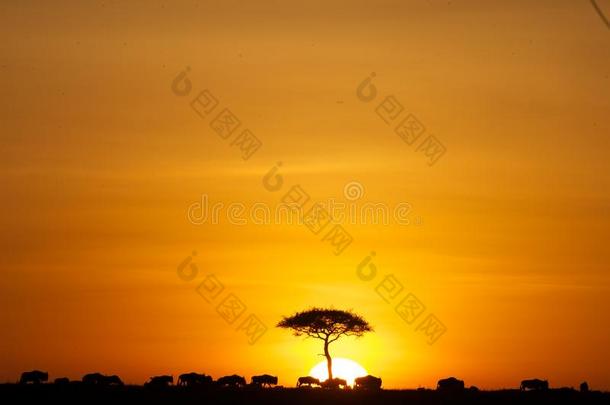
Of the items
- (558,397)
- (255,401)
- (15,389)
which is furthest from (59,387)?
(558,397)

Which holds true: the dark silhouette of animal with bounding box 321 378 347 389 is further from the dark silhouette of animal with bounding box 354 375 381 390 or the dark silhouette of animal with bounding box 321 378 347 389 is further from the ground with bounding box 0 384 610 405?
the ground with bounding box 0 384 610 405

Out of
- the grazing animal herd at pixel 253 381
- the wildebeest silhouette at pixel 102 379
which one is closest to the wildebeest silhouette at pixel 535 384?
the grazing animal herd at pixel 253 381

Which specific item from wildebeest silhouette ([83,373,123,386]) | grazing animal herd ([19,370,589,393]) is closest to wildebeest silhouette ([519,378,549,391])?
grazing animal herd ([19,370,589,393])

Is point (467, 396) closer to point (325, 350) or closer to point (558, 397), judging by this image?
point (558, 397)

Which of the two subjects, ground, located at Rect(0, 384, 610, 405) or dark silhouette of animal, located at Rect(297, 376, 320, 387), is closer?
ground, located at Rect(0, 384, 610, 405)

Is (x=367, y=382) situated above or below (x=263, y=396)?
above

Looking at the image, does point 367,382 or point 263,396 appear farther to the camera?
point 367,382

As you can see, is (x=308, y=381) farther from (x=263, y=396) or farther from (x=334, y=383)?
(x=263, y=396)

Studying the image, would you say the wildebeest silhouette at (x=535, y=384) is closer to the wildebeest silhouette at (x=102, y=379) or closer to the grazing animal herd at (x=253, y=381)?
the grazing animal herd at (x=253, y=381)

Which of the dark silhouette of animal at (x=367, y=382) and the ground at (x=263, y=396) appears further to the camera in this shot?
the dark silhouette of animal at (x=367, y=382)

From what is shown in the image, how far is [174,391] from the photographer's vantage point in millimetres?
76188

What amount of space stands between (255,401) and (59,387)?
12380 mm

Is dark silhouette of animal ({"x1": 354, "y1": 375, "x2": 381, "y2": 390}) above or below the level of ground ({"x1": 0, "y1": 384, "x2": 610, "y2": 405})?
above

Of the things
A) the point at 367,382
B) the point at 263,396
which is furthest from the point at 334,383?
the point at 263,396
